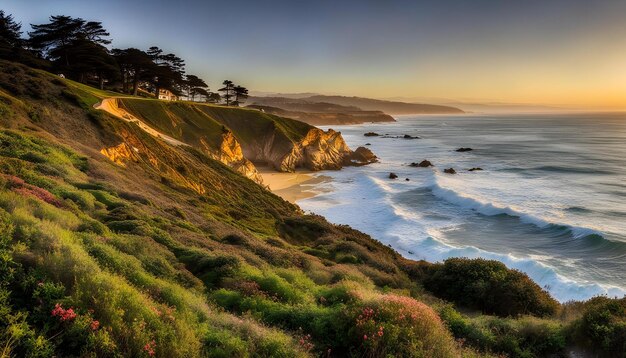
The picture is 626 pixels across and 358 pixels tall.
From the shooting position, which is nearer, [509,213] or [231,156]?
[509,213]

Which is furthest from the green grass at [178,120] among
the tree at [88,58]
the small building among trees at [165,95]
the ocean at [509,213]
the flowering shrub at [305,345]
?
the flowering shrub at [305,345]

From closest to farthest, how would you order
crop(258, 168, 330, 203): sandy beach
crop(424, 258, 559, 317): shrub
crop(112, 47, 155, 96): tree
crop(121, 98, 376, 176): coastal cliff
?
crop(424, 258, 559, 317): shrub, crop(258, 168, 330, 203): sandy beach, crop(121, 98, 376, 176): coastal cliff, crop(112, 47, 155, 96): tree

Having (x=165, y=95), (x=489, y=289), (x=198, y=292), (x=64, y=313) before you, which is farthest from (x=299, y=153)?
(x=64, y=313)

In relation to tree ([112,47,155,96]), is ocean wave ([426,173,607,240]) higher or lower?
lower

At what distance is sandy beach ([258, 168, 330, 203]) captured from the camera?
144ft

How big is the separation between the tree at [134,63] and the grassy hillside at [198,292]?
126 feet

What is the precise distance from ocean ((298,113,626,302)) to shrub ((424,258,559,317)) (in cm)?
843

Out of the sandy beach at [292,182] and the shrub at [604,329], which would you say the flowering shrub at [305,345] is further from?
the sandy beach at [292,182]

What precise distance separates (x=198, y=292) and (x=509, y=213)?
108 ft

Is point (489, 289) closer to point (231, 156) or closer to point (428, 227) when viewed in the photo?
point (428, 227)

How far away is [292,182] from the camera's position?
168ft

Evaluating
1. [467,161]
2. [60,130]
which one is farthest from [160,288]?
[467,161]

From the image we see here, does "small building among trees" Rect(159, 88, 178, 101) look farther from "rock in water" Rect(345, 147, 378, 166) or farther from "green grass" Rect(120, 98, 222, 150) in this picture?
"rock in water" Rect(345, 147, 378, 166)

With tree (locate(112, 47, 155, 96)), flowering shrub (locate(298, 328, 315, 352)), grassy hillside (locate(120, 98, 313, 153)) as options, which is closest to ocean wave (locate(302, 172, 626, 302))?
grassy hillside (locate(120, 98, 313, 153))
